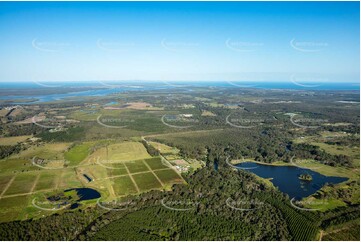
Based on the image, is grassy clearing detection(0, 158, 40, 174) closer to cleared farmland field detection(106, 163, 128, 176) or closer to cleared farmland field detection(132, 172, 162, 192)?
cleared farmland field detection(106, 163, 128, 176)

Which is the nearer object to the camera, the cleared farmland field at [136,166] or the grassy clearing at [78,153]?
the cleared farmland field at [136,166]

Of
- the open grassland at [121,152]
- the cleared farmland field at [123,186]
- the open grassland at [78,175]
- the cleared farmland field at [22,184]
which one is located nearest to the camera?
the open grassland at [78,175]

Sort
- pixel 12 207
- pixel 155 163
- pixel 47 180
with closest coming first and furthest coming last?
1. pixel 12 207
2. pixel 47 180
3. pixel 155 163

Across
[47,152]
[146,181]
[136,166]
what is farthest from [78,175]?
[47,152]

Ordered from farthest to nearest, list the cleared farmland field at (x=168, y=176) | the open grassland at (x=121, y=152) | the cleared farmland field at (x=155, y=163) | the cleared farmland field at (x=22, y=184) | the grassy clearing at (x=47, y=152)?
the grassy clearing at (x=47, y=152), the open grassland at (x=121, y=152), the cleared farmland field at (x=155, y=163), the cleared farmland field at (x=168, y=176), the cleared farmland field at (x=22, y=184)

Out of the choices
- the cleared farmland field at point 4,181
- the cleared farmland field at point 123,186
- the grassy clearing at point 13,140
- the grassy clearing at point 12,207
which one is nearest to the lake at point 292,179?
the cleared farmland field at point 123,186

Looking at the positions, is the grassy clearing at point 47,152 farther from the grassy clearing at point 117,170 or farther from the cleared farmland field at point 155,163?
the cleared farmland field at point 155,163

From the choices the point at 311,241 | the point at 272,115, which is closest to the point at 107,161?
the point at 311,241

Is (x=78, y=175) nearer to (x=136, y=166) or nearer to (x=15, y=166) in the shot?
(x=136, y=166)
